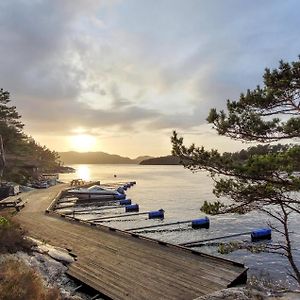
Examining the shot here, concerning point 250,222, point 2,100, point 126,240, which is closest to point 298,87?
point 126,240

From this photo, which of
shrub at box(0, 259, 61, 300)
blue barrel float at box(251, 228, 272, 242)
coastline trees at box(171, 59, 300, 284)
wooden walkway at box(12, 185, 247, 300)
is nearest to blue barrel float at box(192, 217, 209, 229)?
blue barrel float at box(251, 228, 272, 242)

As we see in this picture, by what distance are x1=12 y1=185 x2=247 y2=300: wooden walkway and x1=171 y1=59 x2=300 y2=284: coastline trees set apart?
274cm

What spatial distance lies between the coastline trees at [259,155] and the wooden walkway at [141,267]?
9.00 feet

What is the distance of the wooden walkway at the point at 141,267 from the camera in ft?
34.2

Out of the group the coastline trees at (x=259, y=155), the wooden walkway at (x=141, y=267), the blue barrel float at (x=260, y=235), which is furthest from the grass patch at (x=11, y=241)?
the blue barrel float at (x=260, y=235)

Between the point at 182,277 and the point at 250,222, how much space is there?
23244 mm

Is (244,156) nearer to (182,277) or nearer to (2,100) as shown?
(182,277)

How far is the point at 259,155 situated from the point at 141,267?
6.38m

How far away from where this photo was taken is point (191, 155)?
423 inches

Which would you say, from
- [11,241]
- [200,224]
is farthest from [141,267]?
[200,224]

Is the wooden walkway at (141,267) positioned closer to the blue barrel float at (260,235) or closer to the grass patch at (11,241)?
the grass patch at (11,241)

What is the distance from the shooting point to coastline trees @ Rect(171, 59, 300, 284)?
955 cm

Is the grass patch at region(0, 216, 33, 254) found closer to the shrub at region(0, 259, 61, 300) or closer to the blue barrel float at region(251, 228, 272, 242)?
the shrub at region(0, 259, 61, 300)

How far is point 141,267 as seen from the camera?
41.2 ft
